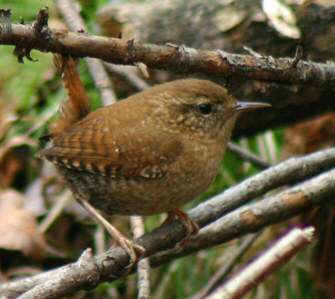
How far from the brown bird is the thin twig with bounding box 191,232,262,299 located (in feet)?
2.38

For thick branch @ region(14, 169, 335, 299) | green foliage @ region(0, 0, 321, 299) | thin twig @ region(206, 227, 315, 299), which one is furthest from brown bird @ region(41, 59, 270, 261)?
thin twig @ region(206, 227, 315, 299)

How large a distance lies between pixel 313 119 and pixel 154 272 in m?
1.22

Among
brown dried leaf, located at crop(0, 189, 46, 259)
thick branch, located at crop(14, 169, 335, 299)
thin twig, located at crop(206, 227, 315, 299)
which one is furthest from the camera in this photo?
brown dried leaf, located at crop(0, 189, 46, 259)

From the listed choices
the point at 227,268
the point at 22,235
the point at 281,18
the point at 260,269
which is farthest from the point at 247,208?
the point at 260,269

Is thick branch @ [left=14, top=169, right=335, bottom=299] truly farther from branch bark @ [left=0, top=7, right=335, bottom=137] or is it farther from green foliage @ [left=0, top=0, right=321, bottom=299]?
green foliage @ [left=0, top=0, right=321, bottom=299]

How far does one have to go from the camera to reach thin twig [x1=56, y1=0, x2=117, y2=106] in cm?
395

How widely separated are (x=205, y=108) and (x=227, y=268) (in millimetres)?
915

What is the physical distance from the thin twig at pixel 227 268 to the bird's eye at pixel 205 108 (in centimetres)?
79

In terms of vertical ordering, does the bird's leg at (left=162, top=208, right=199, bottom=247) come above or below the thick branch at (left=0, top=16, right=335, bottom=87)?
below

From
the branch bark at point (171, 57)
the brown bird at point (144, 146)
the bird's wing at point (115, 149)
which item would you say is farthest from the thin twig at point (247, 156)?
the branch bark at point (171, 57)

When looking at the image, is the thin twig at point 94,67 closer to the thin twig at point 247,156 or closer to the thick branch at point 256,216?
the thin twig at point 247,156

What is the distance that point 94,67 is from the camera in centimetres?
407

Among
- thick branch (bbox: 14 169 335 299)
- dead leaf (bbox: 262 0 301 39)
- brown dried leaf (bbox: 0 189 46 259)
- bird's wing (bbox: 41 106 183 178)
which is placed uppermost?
dead leaf (bbox: 262 0 301 39)

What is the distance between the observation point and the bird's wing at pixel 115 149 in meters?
3.11
